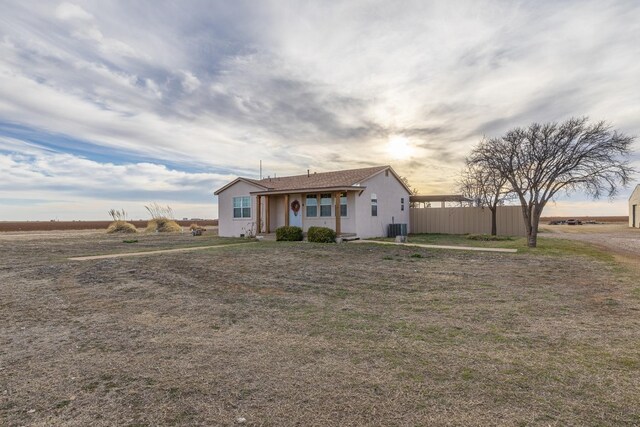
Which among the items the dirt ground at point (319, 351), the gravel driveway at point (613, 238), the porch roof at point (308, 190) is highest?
the porch roof at point (308, 190)

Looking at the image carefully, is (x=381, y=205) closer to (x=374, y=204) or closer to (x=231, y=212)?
(x=374, y=204)

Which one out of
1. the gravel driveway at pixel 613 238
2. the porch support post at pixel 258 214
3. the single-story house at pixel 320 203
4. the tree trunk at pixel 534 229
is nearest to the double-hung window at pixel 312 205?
the single-story house at pixel 320 203

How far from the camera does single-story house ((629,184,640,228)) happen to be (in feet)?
108

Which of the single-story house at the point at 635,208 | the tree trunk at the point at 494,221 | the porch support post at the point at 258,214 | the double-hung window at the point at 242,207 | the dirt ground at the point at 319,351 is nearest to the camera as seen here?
the dirt ground at the point at 319,351

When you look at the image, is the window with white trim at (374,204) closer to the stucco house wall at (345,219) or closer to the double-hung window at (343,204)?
the stucco house wall at (345,219)

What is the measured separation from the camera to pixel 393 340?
14.7ft

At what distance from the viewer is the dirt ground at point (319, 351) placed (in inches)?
112

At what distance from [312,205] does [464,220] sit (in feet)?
39.6

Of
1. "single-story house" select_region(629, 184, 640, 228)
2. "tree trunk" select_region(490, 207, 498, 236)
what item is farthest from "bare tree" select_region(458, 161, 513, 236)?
"single-story house" select_region(629, 184, 640, 228)

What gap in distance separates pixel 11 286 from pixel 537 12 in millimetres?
→ 15680

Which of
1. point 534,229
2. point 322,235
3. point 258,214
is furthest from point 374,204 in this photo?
Answer: point 534,229

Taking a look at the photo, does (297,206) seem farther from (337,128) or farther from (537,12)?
(537,12)

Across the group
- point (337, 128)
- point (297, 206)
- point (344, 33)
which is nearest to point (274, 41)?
point (344, 33)

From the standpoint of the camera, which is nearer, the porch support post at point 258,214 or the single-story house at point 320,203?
the single-story house at point 320,203
